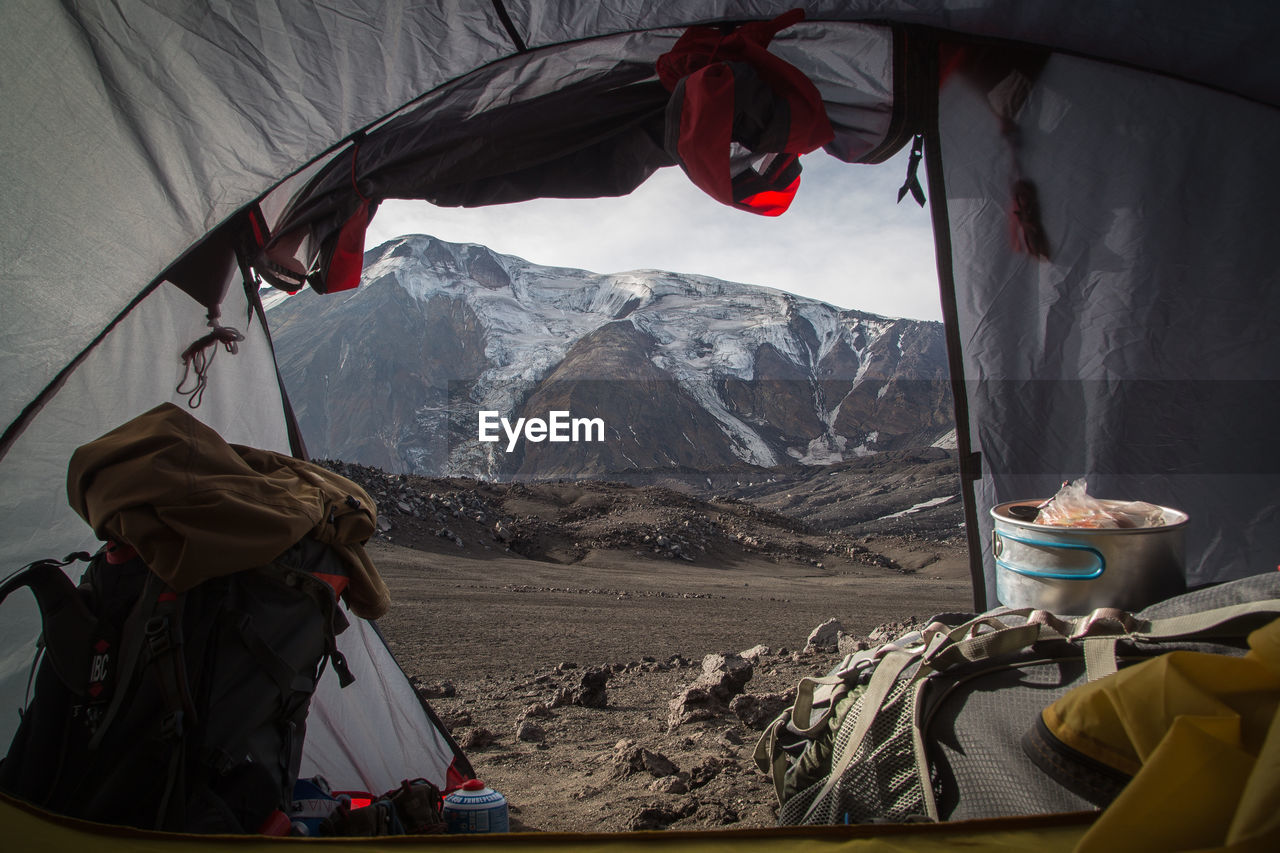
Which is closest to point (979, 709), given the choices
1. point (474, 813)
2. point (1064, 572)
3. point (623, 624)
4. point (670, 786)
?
point (1064, 572)

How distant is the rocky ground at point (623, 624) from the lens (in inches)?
107

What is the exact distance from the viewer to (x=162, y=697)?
4.69ft

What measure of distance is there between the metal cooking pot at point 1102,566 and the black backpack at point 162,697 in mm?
1719

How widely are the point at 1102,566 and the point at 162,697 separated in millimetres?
2046

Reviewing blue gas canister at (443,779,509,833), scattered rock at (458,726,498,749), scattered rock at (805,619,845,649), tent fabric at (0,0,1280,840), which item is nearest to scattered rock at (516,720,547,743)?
scattered rock at (458,726,498,749)

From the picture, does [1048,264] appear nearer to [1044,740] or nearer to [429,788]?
[1044,740]

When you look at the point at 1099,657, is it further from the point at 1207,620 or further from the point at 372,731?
the point at 372,731

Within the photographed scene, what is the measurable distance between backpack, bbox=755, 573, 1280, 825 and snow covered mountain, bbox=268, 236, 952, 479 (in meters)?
40.8

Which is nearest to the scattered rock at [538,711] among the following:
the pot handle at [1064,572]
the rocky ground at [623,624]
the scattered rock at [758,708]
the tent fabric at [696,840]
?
the rocky ground at [623,624]

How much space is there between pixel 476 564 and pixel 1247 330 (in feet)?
34.3

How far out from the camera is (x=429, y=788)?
6.97 feet

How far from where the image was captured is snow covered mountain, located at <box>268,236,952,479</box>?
5200 cm

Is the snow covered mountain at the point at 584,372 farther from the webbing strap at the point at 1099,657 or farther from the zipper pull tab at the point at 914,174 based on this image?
the webbing strap at the point at 1099,657

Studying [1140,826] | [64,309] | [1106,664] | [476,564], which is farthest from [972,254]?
[476,564]
